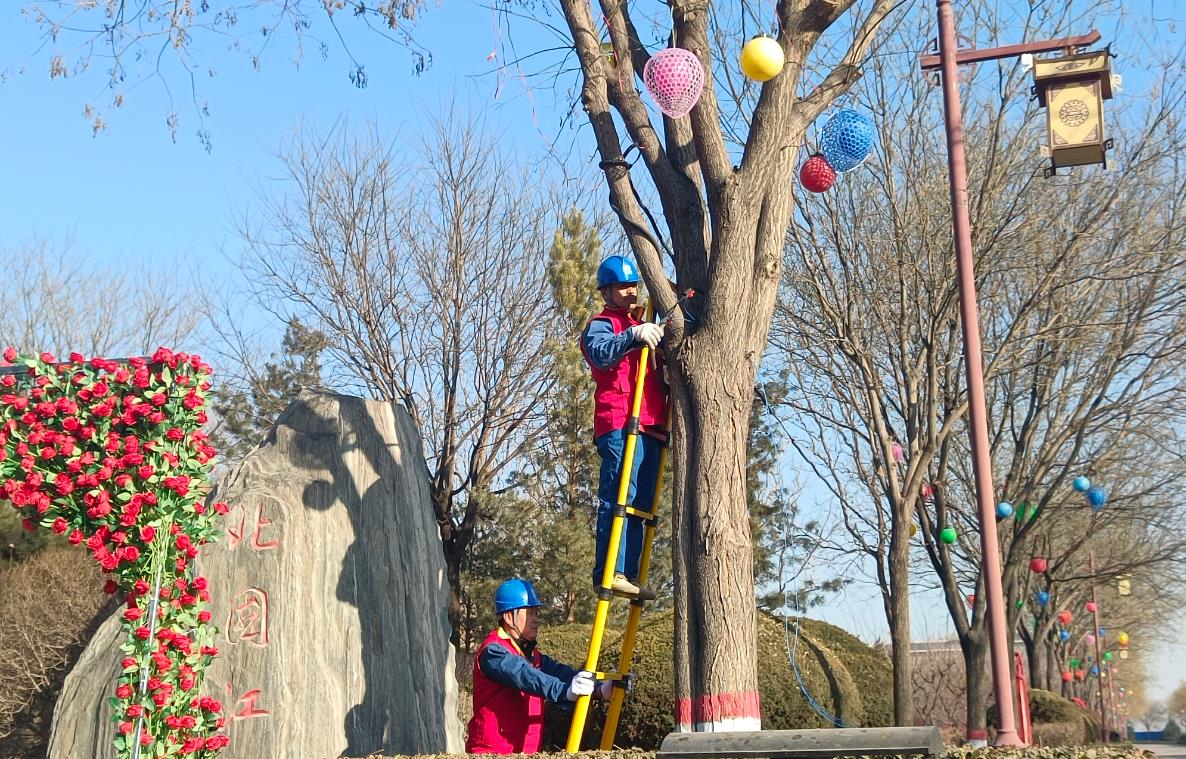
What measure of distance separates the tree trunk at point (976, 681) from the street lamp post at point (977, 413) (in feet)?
22.6

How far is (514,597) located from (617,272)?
81.4 inches

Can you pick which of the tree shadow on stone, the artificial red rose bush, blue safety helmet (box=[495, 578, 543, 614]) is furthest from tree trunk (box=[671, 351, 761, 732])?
the tree shadow on stone

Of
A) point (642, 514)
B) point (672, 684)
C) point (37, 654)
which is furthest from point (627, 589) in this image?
point (37, 654)

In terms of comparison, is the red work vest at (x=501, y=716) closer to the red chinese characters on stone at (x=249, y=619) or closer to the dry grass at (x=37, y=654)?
the red chinese characters on stone at (x=249, y=619)

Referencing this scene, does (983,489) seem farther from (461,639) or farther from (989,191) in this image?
(461,639)

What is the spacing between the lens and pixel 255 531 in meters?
8.31

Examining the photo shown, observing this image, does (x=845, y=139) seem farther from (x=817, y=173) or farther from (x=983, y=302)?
(x=983, y=302)

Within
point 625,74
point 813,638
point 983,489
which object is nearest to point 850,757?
point 983,489

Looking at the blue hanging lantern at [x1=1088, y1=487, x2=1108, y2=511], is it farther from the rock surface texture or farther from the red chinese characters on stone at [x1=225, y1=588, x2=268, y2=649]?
the red chinese characters on stone at [x1=225, y1=588, x2=268, y2=649]

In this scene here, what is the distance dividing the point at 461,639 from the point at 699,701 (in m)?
12.8

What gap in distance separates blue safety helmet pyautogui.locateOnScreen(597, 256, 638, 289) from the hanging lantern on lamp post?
4.45 meters

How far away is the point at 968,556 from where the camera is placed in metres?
23.8

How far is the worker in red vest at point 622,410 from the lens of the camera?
6152 mm

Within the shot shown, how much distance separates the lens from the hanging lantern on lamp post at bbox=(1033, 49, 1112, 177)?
9062mm
